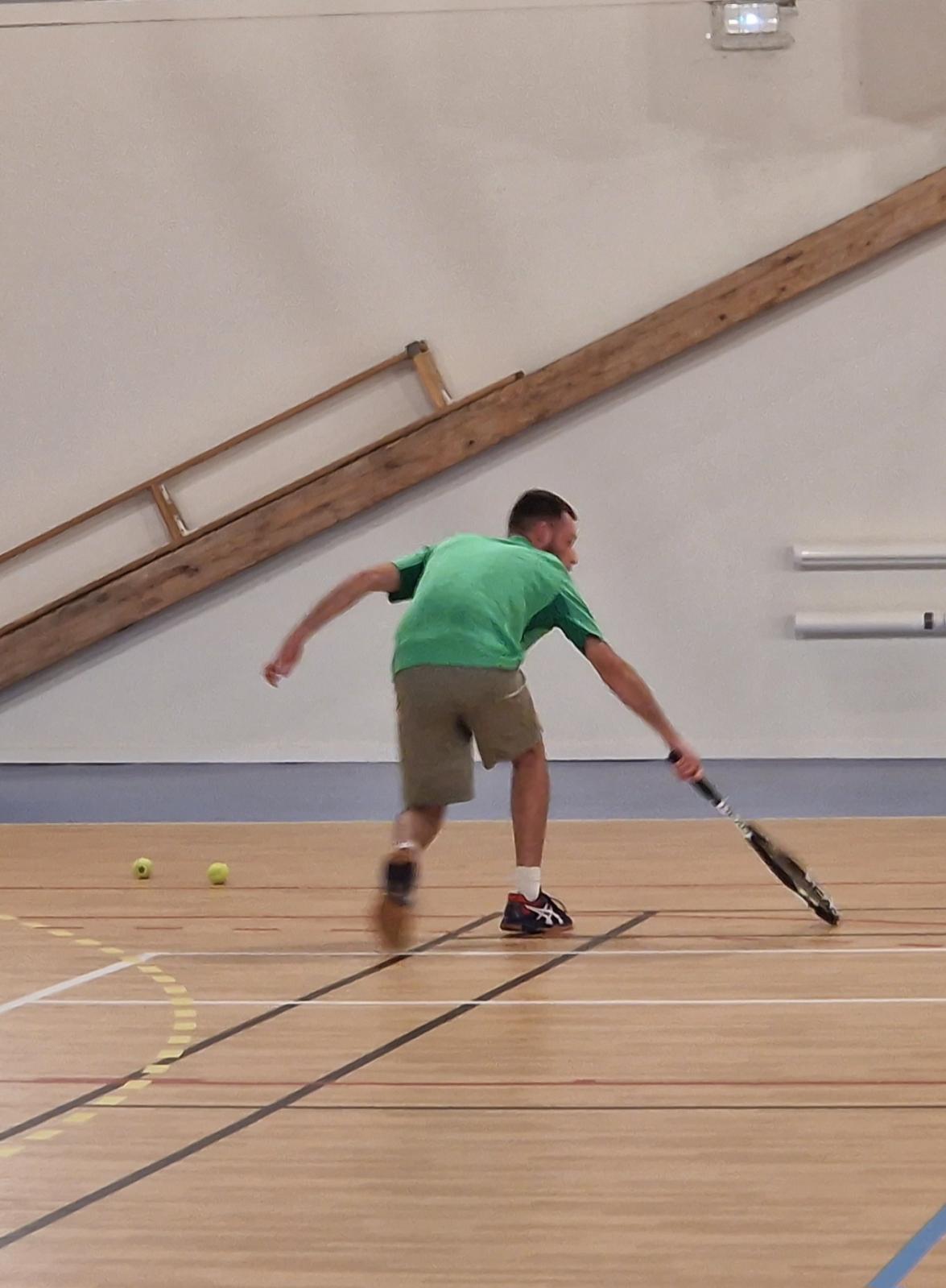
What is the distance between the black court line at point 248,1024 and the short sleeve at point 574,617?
2.81 feet

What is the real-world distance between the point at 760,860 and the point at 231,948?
1936 millimetres

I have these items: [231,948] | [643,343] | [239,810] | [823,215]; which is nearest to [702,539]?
[643,343]

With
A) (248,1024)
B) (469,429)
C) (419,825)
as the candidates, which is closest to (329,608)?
(419,825)

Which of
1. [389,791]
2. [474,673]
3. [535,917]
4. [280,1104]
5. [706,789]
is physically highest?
[474,673]

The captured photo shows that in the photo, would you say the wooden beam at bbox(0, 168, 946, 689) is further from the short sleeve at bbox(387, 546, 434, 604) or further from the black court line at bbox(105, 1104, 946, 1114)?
the black court line at bbox(105, 1104, 946, 1114)

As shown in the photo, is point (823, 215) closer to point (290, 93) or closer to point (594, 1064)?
point (290, 93)

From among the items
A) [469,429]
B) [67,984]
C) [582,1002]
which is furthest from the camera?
[469,429]

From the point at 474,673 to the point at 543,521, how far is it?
501 mm

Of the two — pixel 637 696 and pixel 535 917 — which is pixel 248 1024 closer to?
pixel 535 917

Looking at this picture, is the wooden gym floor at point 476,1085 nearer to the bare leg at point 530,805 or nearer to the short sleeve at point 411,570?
the bare leg at point 530,805

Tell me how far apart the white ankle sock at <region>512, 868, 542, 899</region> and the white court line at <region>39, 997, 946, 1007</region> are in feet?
2.48

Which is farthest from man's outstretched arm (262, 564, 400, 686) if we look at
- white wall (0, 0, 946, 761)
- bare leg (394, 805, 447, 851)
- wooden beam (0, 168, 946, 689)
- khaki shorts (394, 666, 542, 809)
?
white wall (0, 0, 946, 761)

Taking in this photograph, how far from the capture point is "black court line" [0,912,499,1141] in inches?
128

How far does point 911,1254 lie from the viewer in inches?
94.7
